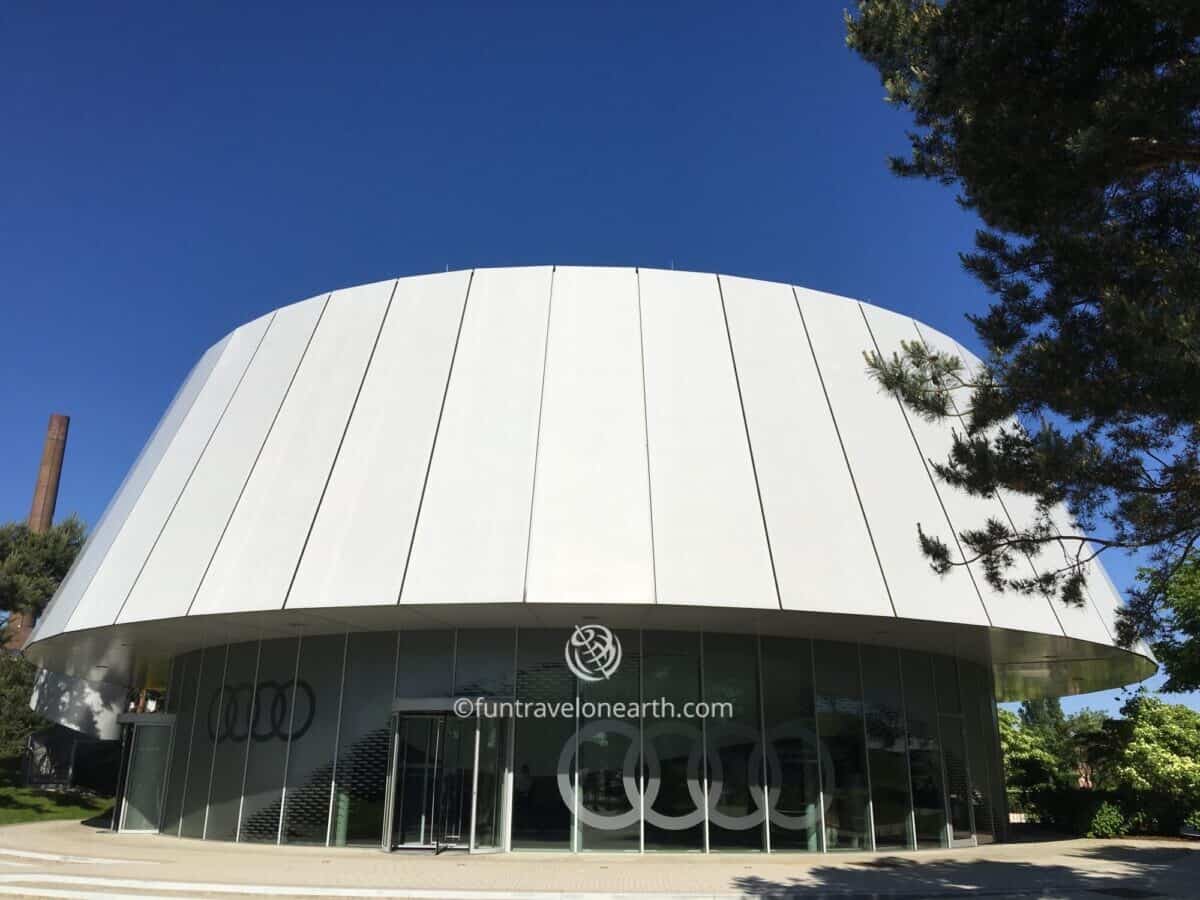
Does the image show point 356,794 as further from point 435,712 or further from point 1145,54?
point 1145,54

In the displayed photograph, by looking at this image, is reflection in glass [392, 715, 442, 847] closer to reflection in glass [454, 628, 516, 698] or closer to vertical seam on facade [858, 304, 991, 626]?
reflection in glass [454, 628, 516, 698]

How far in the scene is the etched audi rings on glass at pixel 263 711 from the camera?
17172 mm

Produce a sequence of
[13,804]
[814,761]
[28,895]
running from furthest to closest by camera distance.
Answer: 1. [13,804]
2. [814,761]
3. [28,895]

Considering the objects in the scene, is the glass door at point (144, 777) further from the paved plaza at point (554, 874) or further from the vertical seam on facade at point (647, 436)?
the vertical seam on facade at point (647, 436)

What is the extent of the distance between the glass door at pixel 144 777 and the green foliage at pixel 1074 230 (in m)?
18.3

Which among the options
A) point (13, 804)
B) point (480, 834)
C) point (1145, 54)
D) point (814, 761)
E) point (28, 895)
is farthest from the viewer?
point (13, 804)

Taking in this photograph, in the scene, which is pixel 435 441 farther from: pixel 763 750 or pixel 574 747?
pixel 763 750

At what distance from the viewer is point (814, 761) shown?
16625 mm

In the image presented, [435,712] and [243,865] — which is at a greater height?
[435,712]

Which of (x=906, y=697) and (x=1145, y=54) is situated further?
(x=906, y=697)

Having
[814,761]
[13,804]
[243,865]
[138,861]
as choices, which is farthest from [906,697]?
[13,804]

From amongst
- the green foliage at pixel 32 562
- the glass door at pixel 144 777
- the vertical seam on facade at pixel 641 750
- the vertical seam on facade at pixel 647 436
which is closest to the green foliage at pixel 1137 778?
the vertical seam on facade at pixel 641 750

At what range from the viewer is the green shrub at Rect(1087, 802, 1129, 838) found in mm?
21969

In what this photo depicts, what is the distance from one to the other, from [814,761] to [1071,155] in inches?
478
